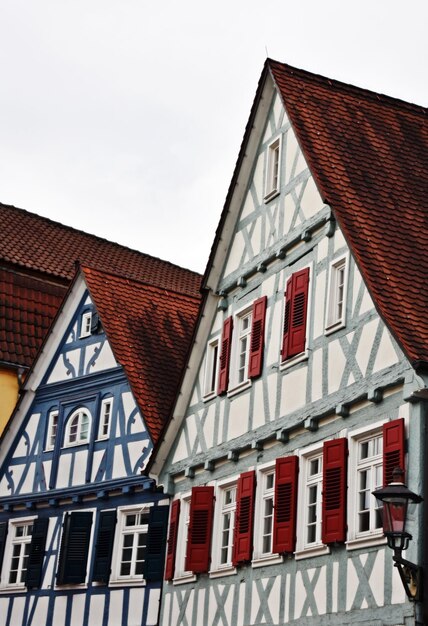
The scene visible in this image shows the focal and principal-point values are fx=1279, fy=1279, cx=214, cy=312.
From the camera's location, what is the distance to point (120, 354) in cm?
2428

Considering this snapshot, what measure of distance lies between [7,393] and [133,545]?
7.36m

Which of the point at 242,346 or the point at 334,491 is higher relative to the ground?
the point at 242,346

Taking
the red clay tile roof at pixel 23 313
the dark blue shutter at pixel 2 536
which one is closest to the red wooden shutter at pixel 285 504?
the dark blue shutter at pixel 2 536

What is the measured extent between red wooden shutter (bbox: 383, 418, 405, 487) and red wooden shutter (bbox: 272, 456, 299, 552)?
2.49 meters

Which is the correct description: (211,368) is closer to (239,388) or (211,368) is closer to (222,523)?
(239,388)

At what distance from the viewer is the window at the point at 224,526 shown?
19.1m

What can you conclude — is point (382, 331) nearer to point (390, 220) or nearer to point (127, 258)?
point (390, 220)

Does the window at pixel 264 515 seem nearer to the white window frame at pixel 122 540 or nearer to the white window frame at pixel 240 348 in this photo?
the white window frame at pixel 240 348

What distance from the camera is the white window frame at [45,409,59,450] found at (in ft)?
82.8

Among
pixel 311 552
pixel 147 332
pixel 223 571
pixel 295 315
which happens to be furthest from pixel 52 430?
pixel 311 552

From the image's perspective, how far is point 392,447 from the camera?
14609mm

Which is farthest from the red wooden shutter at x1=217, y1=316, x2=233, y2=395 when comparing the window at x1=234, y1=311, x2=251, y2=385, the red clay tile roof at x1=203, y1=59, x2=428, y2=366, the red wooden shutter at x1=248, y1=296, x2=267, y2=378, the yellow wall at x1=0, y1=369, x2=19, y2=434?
the yellow wall at x1=0, y1=369, x2=19, y2=434

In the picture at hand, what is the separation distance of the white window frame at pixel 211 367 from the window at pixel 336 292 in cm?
396

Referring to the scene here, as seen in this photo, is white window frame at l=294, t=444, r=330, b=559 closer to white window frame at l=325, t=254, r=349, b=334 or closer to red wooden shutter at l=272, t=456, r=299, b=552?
red wooden shutter at l=272, t=456, r=299, b=552
